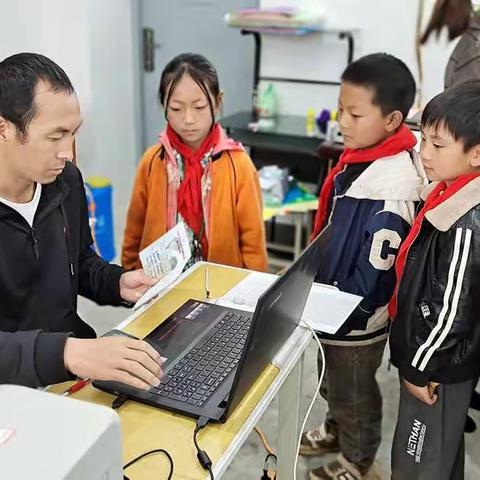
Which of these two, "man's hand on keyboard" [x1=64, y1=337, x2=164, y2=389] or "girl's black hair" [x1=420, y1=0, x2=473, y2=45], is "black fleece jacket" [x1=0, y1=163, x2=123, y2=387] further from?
"girl's black hair" [x1=420, y1=0, x2=473, y2=45]

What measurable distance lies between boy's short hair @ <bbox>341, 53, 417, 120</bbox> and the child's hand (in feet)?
2.21

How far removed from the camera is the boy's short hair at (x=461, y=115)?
1.30m

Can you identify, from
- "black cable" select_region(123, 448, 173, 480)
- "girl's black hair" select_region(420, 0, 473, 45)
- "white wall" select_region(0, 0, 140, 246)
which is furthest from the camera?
→ "white wall" select_region(0, 0, 140, 246)

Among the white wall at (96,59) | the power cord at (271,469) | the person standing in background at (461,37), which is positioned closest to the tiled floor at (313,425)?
the power cord at (271,469)

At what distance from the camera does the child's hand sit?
1.40 metres

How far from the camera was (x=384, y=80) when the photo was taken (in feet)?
5.16

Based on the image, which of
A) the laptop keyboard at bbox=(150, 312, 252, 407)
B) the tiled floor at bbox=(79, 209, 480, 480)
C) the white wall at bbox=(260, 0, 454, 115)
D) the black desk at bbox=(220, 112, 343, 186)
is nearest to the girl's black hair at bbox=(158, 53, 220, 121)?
the laptop keyboard at bbox=(150, 312, 252, 407)

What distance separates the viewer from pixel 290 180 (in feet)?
10.6

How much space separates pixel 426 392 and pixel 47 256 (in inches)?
35.3

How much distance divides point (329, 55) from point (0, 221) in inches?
99.3

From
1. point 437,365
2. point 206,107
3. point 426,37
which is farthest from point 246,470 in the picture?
point 426,37

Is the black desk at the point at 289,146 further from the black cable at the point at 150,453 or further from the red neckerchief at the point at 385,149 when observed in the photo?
the black cable at the point at 150,453

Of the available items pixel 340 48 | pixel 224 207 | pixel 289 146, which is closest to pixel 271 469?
pixel 224 207

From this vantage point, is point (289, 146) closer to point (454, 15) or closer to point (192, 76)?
point (454, 15)
